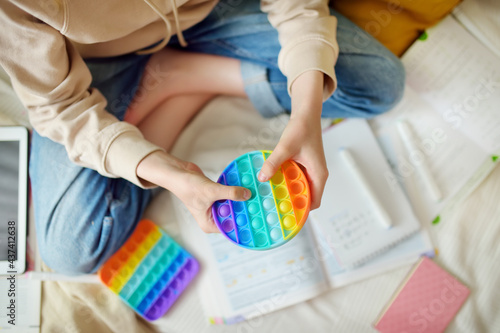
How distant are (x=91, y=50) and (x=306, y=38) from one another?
351 mm

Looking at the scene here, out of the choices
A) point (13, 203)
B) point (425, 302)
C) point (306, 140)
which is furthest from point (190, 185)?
point (425, 302)

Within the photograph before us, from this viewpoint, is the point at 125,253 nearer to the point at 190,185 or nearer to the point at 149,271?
the point at 149,271

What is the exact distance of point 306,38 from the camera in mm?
568

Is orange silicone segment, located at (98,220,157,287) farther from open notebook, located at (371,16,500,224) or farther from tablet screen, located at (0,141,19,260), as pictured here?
open notebook, located at (371,16,500,224)

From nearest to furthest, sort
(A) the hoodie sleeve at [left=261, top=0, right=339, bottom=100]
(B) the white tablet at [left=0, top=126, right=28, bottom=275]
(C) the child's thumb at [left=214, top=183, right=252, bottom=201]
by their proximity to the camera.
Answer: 1. (C) the child's thumb at [left=214, top=183, right=252, bottom=201]
2. (A) the hoodie sleeve at [left=261, top=0, right=339, bottom=100]
3. (B) the white tablet at [left=0, top=126, right=28, bottom=275]

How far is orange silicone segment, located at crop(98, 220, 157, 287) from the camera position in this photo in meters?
0.71

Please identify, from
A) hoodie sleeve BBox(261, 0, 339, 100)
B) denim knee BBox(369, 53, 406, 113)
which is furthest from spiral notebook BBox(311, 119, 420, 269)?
hoodie sleeve BBox(261, 0, 339, 100)

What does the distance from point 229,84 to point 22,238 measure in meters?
0.49

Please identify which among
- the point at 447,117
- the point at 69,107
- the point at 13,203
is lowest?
the point at 13,203

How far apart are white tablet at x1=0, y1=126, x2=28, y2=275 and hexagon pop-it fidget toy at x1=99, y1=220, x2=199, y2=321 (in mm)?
158

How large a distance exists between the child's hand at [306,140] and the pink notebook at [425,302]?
0.35 meters

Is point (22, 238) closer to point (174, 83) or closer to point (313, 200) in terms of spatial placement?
point (174, 83)

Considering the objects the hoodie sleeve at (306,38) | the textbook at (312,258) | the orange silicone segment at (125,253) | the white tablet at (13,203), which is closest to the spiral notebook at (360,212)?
the textbook at (312,258)

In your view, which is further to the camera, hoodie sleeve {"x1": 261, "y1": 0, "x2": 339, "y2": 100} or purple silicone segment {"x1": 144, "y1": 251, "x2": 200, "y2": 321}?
purple silicone segment {"x1": 144, "y1": 251, "x2": 200, "y2": 321}
